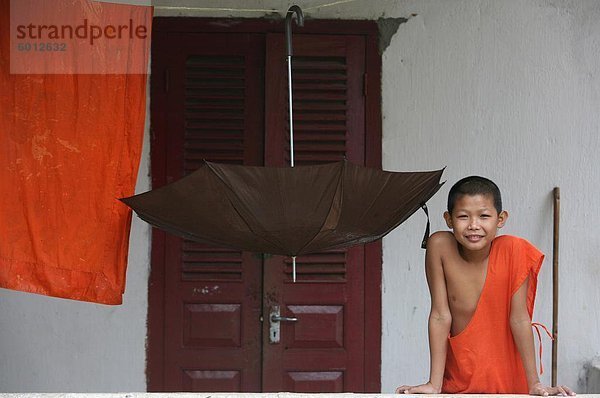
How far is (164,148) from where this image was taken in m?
5.25

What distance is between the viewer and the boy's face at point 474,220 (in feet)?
12.7

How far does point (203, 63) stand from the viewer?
207 inches

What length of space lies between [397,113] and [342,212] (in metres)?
1.46

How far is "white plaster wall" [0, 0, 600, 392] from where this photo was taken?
17.3ft

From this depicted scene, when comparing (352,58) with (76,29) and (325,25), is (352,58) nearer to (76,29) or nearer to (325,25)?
(325,25)

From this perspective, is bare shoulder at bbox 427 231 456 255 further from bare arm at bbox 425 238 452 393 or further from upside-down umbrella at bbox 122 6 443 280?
upside-down umbrella at bbox 122 6 443 280

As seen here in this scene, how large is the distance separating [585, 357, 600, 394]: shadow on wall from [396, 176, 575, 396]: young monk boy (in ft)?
4.56

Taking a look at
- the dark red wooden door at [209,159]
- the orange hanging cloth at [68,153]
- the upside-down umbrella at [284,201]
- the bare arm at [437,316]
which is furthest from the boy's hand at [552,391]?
the dark red wooden door at [209,159]

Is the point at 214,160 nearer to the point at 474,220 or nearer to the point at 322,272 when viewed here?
the point at 322,272

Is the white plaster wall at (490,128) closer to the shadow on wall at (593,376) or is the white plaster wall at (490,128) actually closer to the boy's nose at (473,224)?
the shadow on wall at (593,376)

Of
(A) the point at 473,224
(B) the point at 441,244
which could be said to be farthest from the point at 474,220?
(B) the point at 441,244

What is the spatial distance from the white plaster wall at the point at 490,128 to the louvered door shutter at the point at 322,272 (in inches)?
6.6

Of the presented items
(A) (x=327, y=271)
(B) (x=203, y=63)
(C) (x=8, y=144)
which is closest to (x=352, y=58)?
(B) (x=203, y=63)

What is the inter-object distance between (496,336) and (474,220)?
497 mm
